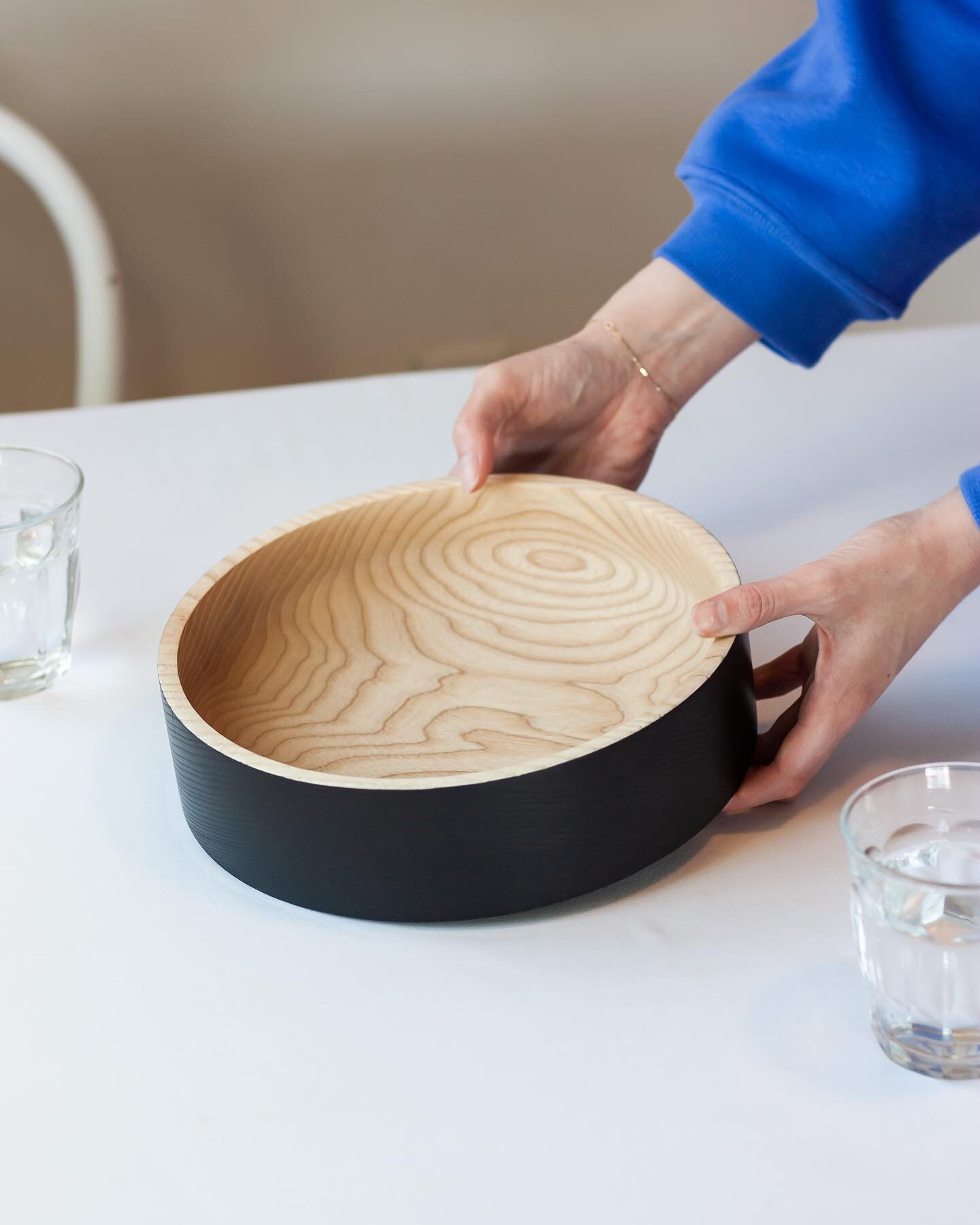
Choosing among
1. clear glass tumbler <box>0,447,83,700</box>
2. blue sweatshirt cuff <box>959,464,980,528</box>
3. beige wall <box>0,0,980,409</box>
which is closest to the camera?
blue sweatshirt cuff <box>959,464,980,528</box>

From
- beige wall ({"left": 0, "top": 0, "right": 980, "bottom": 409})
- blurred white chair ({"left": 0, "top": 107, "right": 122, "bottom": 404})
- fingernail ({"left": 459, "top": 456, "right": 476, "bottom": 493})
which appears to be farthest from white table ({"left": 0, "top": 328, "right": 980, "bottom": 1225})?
beige wall ({"left": 0, "top": 0, "right": 980, "bottom": 409})

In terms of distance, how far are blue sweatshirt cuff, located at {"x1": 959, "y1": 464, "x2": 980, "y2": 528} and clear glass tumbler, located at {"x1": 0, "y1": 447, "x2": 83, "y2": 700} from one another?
1.46 feet

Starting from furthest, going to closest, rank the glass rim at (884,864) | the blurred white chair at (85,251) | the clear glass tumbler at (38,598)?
the blurred white chair at (85,251) < the clear glass tumbler at (38,598) < the glass rim at (884,864)

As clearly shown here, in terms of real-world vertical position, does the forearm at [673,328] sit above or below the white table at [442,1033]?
above

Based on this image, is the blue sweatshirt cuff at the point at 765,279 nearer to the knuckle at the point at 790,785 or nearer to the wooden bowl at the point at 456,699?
the wooden bowl at the point at 456,699

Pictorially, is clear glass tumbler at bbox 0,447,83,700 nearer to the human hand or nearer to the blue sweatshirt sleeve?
the human hand

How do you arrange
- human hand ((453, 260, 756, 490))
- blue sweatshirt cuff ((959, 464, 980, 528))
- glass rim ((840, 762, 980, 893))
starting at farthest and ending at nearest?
1. human hand ((453, 260, 756, 490))
2. blue sweatshirt cuff ((959, 464, 980, 528))
3. glass rim ((840, 762, 980, 893))

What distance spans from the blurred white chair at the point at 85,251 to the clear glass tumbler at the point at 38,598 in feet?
2.32

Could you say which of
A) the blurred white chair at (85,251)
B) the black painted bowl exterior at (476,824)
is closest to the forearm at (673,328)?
the black painted bowl exterior at (476,824)

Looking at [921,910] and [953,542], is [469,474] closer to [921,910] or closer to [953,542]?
[953,542]

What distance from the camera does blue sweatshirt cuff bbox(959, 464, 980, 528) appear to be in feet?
1.98

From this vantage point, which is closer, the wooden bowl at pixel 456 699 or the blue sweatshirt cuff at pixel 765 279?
the wooden bowl at pixel 456 699

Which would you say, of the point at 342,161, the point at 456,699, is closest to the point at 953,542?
the point at 456,699

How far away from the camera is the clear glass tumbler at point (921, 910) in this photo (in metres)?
0.43
